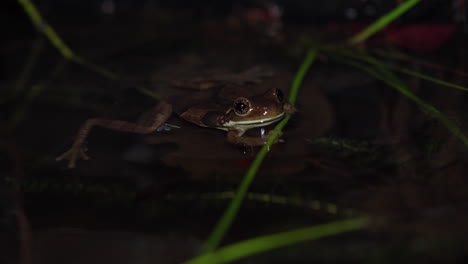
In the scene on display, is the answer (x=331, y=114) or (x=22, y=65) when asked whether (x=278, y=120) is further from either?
(x=22, y=65)

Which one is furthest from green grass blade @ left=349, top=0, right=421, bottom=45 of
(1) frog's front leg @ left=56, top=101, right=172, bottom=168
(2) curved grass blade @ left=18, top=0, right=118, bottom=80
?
(2) curved grass blade @ left=18, top=0, right=118, bottom=80

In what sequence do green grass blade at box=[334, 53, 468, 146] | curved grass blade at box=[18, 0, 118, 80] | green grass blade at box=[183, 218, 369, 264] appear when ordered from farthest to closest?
curved grass blade at box=[18, 0, 118, 80]
green grass blade at box=[334, 53, 468, 146]
green grass blade at box=[183, 218, 369, 264]

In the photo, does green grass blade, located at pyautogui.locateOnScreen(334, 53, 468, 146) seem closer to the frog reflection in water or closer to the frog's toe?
the frog reflection in water

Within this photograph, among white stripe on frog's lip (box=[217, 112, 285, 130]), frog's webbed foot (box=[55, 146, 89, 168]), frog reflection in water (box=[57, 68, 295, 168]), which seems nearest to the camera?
frog's webbed foot (box=[55, 146, 89, 168])

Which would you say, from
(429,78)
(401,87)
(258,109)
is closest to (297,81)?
(258,109)

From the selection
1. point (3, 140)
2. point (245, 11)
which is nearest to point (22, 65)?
point (3, 140)

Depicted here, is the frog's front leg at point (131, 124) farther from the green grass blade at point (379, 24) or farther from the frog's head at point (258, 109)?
the green grass blade at point (379, 24)
